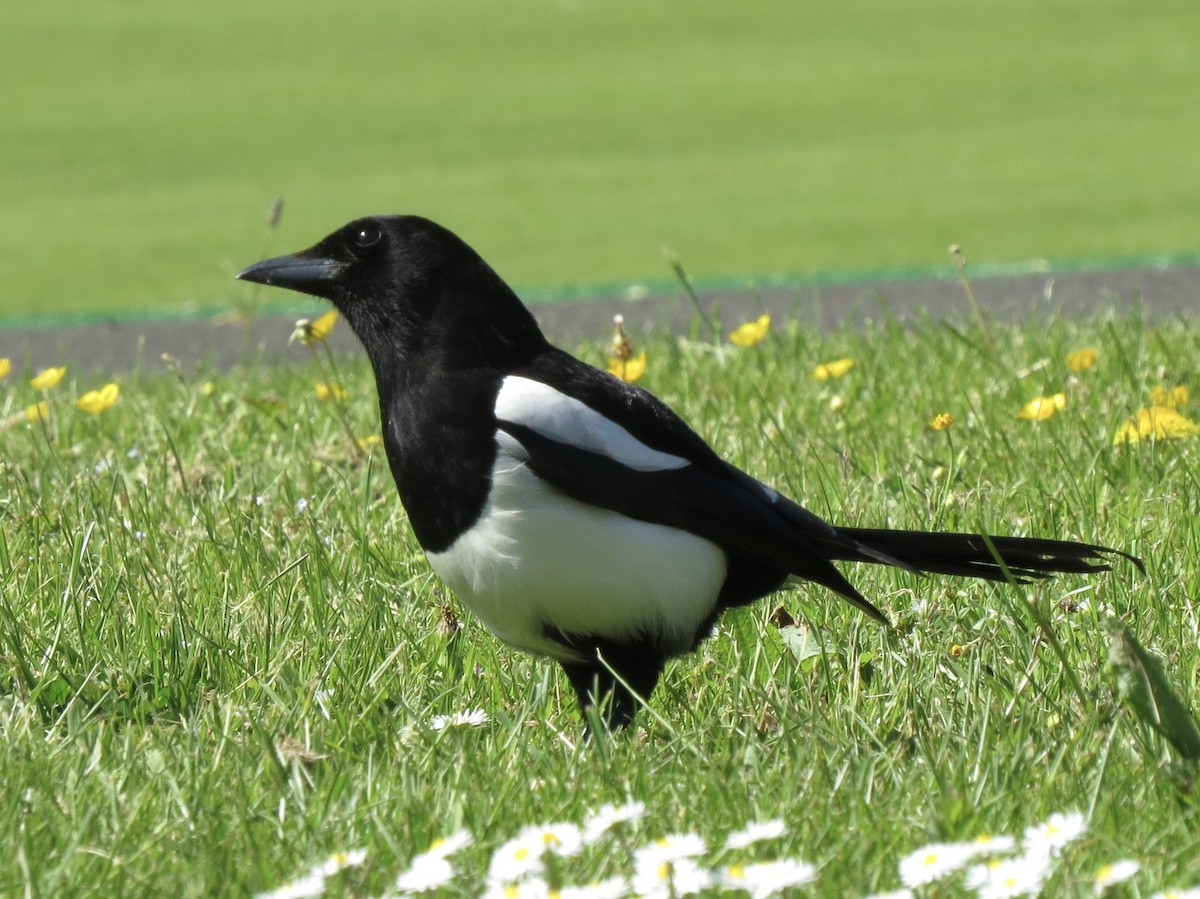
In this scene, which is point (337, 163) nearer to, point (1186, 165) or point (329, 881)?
point (1186, 165)

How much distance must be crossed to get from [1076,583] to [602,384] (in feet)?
3.06

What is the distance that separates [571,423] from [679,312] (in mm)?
4607

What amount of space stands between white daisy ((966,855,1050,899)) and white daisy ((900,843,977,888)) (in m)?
0.02

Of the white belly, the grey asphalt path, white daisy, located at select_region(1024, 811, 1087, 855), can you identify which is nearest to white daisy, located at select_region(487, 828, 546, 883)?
white daisy, located at select_region(1024, 811, 1087, 855)

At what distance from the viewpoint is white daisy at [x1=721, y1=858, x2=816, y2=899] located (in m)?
1.64

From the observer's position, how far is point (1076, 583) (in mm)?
3102

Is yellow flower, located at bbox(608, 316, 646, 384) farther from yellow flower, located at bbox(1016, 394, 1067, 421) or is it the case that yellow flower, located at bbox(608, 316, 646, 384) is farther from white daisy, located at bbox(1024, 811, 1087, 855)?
white daisy, located at bbox(1024, 811, 1087, 855)

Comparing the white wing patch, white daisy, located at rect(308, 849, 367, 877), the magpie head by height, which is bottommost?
white daisy, located at rect(308, 849, 367, 877)

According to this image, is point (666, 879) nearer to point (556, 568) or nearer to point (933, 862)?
point (933, 862)

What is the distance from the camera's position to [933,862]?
67.8 inches

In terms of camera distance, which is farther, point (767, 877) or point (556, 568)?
point (556, 568)

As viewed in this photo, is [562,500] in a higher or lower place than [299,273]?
lower

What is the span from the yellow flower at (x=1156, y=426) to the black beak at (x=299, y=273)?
167 cm

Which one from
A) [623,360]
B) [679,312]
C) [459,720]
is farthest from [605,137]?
[459,720]
